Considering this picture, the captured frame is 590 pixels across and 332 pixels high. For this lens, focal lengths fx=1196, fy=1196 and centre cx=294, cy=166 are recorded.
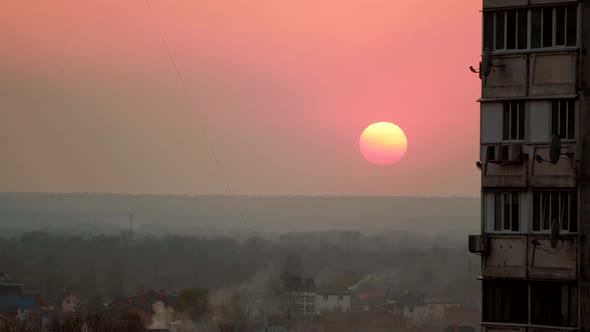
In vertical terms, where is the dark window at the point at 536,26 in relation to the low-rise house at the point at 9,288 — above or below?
above

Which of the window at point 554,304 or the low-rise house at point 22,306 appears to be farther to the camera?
the low-rise house at point 22,306

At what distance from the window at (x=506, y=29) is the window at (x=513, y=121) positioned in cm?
102

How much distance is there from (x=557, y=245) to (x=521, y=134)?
2.07 meters

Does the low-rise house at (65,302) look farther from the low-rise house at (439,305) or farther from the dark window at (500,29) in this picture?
the dark window at (500,29)

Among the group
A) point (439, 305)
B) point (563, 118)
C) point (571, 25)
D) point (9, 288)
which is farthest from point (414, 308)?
point (571, 25)

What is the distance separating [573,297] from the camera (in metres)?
20.4

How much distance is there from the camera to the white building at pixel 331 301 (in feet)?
444

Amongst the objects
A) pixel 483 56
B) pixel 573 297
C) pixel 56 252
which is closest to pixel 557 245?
pixel 573 297

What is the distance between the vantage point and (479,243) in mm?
21047

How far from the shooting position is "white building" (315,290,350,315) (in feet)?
444

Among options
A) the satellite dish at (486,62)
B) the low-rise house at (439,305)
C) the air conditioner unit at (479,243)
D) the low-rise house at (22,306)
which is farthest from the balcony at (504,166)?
the low-rise house at (439,305)

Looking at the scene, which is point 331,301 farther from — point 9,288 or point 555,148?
point 555,148

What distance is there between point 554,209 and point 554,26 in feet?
10.4

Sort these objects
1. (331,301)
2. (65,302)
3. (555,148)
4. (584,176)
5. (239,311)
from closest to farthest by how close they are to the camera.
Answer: (555,148) < (584,176) < (239,311) < (65,302) < (331,301)
